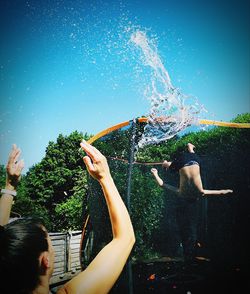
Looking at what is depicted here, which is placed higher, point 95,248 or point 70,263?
point 95,248

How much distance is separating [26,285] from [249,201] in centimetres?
346

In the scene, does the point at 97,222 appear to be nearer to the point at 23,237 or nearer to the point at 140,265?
the point at 140,265

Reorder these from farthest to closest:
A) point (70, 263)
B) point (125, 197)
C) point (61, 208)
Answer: point (61, 208), point (70, 263), point (125, 197)

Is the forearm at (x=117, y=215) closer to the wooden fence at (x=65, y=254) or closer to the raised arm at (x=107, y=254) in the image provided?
the raised arm at (x=107, y=254)

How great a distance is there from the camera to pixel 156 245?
4035 mm

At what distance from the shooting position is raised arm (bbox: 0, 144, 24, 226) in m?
1.36

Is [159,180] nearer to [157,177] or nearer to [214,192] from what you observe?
[157,177]

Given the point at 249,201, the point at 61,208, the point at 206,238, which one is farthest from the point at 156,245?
the point at 61,208

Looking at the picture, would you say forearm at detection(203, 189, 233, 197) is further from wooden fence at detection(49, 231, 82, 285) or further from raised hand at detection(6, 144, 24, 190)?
wooden fence at detection(49, 231, 82, 285)

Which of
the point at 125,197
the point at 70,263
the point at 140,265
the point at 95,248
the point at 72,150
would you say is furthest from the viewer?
the point at 72,150

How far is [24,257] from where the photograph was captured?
857 mm

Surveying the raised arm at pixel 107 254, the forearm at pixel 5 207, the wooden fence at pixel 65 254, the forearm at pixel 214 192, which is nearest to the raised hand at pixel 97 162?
the raised arm at pixel 107 254

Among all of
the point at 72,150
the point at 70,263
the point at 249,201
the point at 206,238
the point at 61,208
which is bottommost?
the point at 70,263

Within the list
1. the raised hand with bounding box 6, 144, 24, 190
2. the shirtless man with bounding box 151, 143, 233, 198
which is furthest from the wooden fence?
the raised hand with bounding box 6, 144, 24, 190
